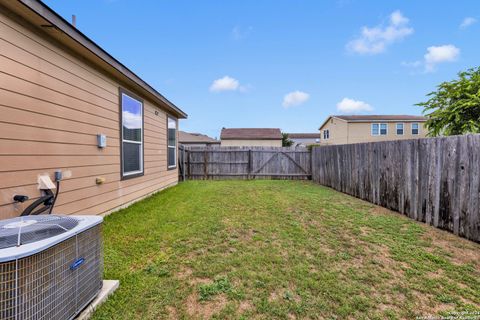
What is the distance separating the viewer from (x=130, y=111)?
17.2 ft

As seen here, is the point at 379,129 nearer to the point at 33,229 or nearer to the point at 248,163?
the point at 248,163

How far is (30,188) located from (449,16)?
41.3 ft

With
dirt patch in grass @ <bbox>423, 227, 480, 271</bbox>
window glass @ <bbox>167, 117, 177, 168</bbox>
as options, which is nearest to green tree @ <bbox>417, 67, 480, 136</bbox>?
dirt patch in grass @ <bbox>423, 227, 480, 271</bbox>

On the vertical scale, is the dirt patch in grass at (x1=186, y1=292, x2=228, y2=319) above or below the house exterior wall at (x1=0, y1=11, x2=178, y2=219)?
below

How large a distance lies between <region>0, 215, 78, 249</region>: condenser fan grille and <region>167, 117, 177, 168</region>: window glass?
6587 mm

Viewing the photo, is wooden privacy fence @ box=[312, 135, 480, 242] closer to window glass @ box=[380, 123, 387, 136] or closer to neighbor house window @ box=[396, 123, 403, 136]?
window glass @ box=[380, 123, 387, 136]

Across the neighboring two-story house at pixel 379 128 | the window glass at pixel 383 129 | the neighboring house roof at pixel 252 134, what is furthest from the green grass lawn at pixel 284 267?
the neighboring house roof at pixel 252 134

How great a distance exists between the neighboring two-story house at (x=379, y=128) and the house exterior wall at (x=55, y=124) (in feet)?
69.5

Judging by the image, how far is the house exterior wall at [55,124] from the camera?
2389 mm

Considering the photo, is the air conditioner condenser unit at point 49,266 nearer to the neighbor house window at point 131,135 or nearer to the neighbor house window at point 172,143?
the neighbor house window at point 131,135

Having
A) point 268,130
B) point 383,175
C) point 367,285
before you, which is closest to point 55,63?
point 367,285

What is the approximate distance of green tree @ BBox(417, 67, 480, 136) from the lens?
1059 centimetres

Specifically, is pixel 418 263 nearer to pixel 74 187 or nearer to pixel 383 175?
pixel 383 175

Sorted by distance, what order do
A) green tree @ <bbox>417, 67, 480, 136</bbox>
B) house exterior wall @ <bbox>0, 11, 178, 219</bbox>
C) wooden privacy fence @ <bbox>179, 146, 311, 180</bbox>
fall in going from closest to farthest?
house exterior wall @ <bbox>0, 11, 178, 219</bbox>
green tree @ <bbox>417, 67, 480, 136</bbox>
wooden privacy fence @ <bbox>179, 146, 311, 180</bbox>
